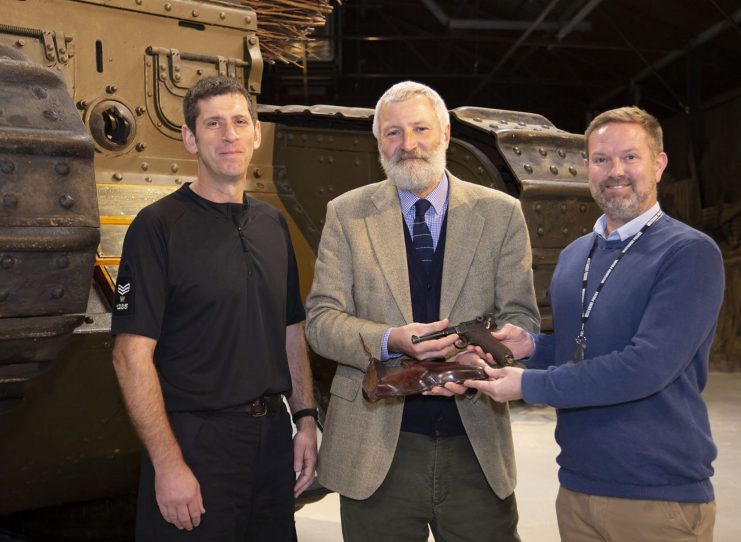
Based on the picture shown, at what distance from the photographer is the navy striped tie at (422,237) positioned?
3082 mm

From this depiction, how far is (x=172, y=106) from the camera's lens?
14.9ft

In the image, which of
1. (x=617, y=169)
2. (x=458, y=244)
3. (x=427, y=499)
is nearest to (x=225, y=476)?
(x=427, y=499)

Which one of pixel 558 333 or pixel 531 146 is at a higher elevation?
pixel 531 146

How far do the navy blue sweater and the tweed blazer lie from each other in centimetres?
34

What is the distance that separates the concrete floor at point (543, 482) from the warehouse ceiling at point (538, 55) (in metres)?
5.38

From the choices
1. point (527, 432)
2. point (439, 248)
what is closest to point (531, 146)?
point (439, 248)

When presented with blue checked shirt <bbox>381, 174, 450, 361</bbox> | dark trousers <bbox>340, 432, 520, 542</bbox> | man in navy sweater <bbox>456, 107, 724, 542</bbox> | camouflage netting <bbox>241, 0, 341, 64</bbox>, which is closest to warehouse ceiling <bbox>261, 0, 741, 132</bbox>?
camouflage netting <bbox>241, 0, 341, 64</bbox>

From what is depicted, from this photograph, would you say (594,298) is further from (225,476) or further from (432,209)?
(225,476)

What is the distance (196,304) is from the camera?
285 centimetres

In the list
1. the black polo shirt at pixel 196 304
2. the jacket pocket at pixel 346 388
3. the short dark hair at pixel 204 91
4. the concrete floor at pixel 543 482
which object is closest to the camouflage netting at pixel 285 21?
the concrete floor at pixel 543 482

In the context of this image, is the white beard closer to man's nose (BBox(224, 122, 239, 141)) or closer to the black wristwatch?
man's nose (BBox(224, 122, 239, 141))

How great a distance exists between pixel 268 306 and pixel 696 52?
1263 cm

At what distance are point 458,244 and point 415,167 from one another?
0.86 ft

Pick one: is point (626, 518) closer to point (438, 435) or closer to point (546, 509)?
point (438, 435)
